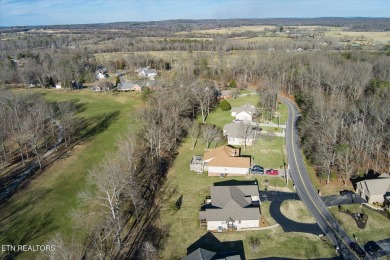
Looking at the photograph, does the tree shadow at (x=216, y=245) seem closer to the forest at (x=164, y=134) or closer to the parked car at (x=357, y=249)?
the forest at (x=164, y=134)

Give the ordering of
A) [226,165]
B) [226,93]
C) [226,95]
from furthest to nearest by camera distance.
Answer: [226,93], [226,95], [226,165]

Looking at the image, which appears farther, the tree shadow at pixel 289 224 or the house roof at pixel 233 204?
the house roof at pixel 233 204

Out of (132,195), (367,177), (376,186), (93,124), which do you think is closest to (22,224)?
(132,195)

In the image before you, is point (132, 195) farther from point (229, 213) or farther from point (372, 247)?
point (372, 247)

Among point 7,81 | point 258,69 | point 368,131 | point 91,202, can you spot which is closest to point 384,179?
point 368,131

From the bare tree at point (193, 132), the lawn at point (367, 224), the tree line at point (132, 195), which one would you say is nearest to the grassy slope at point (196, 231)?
the tree line at point (132, 195)

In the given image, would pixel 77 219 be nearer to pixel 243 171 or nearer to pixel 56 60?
pixel 243 171

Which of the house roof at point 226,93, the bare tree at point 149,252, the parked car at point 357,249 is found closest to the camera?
the bare tree at point 149,252

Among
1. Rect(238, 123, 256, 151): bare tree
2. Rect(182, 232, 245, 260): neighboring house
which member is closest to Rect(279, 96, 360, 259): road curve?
Rect(238, 123, 256, 151): bare tree
